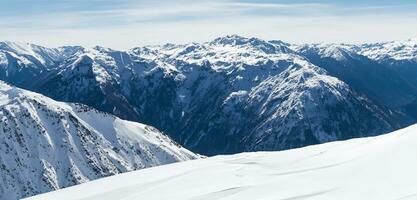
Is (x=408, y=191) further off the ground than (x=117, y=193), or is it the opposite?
(x=408, y=191)

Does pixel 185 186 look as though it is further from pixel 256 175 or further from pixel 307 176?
pixel 307 176

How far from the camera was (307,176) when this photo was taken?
2161cm

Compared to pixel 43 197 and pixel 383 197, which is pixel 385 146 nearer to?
pixel 383 197


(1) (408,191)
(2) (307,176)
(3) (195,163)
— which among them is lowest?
(3) (195,163)

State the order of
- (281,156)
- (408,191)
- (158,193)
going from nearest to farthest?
(408,191) < (158,193) < (281,156)

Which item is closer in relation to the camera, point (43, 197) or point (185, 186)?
point (185, 186)

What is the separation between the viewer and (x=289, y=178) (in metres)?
21.5

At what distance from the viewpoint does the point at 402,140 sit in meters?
23.3

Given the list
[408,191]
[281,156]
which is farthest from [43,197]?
[408,191]

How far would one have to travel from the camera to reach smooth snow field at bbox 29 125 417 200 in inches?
729

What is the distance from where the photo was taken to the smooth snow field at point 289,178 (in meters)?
18.5

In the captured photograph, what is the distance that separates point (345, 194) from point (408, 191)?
195cm

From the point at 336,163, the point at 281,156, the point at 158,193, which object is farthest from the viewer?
the point at 281,156

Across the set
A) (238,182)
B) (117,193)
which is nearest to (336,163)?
(238,182)
